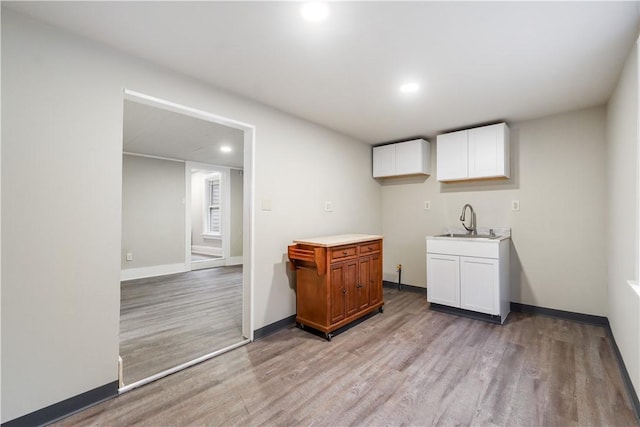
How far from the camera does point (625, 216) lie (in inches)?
80.5

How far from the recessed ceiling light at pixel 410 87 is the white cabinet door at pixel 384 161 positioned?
5.59ft

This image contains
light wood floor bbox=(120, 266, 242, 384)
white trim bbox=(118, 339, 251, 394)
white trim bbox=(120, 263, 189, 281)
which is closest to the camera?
white trim bbox=(118, 339, 251, 394)

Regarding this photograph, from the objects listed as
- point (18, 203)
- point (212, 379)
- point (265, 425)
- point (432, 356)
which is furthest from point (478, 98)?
point (18, 203)

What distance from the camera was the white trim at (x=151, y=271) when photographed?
518 centimetres

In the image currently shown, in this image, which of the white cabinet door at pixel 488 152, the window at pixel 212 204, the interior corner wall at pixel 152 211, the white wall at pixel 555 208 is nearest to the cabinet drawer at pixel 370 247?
the white wall at pixel 555 208

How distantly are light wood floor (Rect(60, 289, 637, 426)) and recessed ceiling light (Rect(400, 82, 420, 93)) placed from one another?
230cm

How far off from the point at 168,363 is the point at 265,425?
3.66ft

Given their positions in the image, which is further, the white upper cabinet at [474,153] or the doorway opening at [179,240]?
the white upper cabinet at [474,153]

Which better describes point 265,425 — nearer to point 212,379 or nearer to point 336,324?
point 212,379

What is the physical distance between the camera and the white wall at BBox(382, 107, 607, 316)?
9.91ft

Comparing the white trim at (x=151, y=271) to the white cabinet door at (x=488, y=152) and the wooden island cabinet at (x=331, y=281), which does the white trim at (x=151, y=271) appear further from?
the white cabinet door at (x=488, y=152)

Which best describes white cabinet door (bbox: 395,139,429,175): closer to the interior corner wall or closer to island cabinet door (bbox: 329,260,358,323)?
island cabinet door (bbox: 329,260,358,323)

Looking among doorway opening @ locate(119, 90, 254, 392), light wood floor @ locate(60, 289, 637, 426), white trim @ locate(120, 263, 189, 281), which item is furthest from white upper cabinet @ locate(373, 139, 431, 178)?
white trim @ locate(120, 263, 189, 281)

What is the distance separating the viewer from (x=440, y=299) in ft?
11.4
